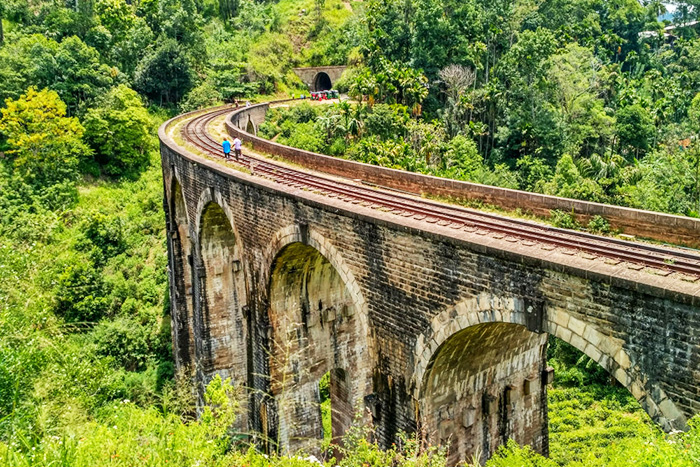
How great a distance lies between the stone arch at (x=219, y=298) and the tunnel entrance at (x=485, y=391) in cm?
1035

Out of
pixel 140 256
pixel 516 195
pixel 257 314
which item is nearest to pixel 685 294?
pixel 516 195

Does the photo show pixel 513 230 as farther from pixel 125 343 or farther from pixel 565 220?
pixel 125 343

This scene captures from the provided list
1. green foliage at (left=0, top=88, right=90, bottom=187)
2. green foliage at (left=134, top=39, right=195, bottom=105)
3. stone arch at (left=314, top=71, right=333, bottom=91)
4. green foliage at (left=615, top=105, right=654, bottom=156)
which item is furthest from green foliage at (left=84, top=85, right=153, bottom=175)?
green foliage at (left=615, top=105, right=654, bottom=156)

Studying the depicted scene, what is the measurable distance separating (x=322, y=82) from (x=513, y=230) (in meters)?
61.7

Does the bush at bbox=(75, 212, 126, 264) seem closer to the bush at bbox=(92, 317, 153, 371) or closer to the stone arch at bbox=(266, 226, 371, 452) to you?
the bush at bbox=(92, 317, 153, 371)

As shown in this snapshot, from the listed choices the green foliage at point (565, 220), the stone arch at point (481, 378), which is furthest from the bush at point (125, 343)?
the green foliage at point (565, 220)

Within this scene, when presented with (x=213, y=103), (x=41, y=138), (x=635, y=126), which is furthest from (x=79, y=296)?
(x=635, y=126)

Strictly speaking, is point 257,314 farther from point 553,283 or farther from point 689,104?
point 689,104

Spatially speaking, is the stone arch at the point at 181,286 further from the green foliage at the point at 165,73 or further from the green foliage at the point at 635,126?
the green foliage at the point at 635,126

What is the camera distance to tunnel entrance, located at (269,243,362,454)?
17.0 m

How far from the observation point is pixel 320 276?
57.5 feet

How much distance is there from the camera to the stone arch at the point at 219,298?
21.6 metres

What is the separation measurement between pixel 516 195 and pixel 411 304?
6.10 meters

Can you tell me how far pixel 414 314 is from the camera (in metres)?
11.5
